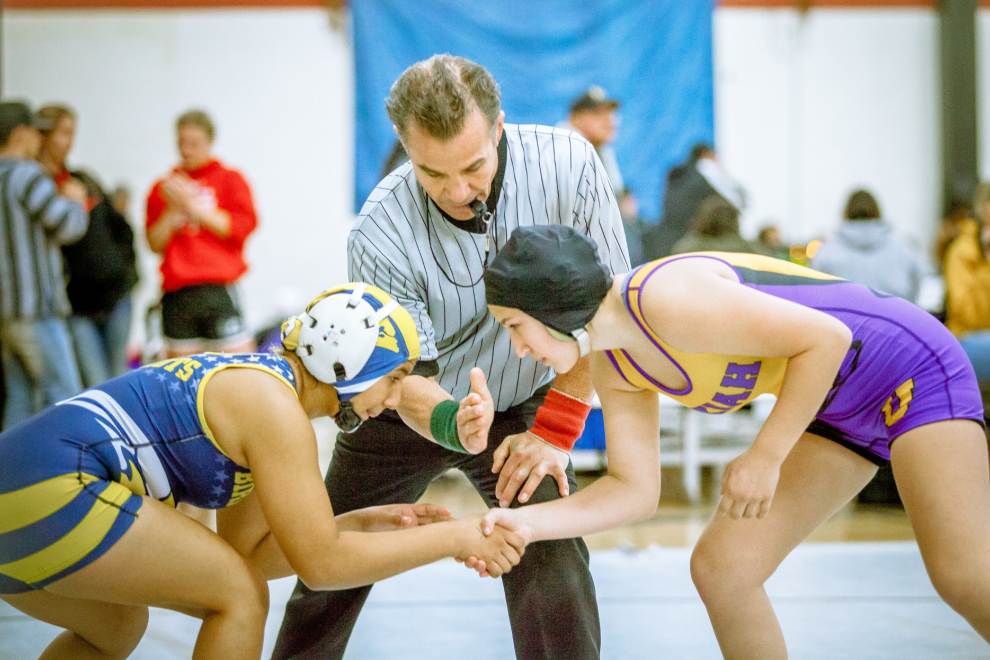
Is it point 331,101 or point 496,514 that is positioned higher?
point 331,101

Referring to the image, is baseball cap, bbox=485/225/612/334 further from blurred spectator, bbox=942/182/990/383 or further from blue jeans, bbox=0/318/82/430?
blurred spectator, bbox=942/182/990/383

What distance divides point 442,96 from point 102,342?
4087 millimetres

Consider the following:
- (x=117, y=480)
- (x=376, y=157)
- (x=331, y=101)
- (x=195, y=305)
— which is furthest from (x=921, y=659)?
(x=331, y=101)

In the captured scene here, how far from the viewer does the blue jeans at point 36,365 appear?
528cm

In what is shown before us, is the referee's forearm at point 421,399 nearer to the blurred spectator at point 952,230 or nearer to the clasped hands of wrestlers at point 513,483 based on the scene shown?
the clasped hands of wrestlers at point 513,483

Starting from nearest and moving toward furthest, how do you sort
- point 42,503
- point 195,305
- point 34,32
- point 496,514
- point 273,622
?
1. point 42,503
2. point 496,514
3. point 273,622
4. point 195,305
5. point 34,32

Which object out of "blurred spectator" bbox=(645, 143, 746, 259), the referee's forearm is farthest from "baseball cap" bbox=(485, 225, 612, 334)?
"blurred spectator" bbox=(645, 143, 746, 259)

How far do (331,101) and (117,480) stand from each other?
9136mm

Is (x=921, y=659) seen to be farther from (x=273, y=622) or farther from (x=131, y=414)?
(x=131, y=414)

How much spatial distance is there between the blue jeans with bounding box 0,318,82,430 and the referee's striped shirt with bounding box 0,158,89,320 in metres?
0.06

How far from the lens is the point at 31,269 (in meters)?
5.30

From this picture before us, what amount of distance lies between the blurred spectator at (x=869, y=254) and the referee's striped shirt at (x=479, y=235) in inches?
162

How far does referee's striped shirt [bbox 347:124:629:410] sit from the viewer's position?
262cm

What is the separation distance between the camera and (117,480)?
222 cm
